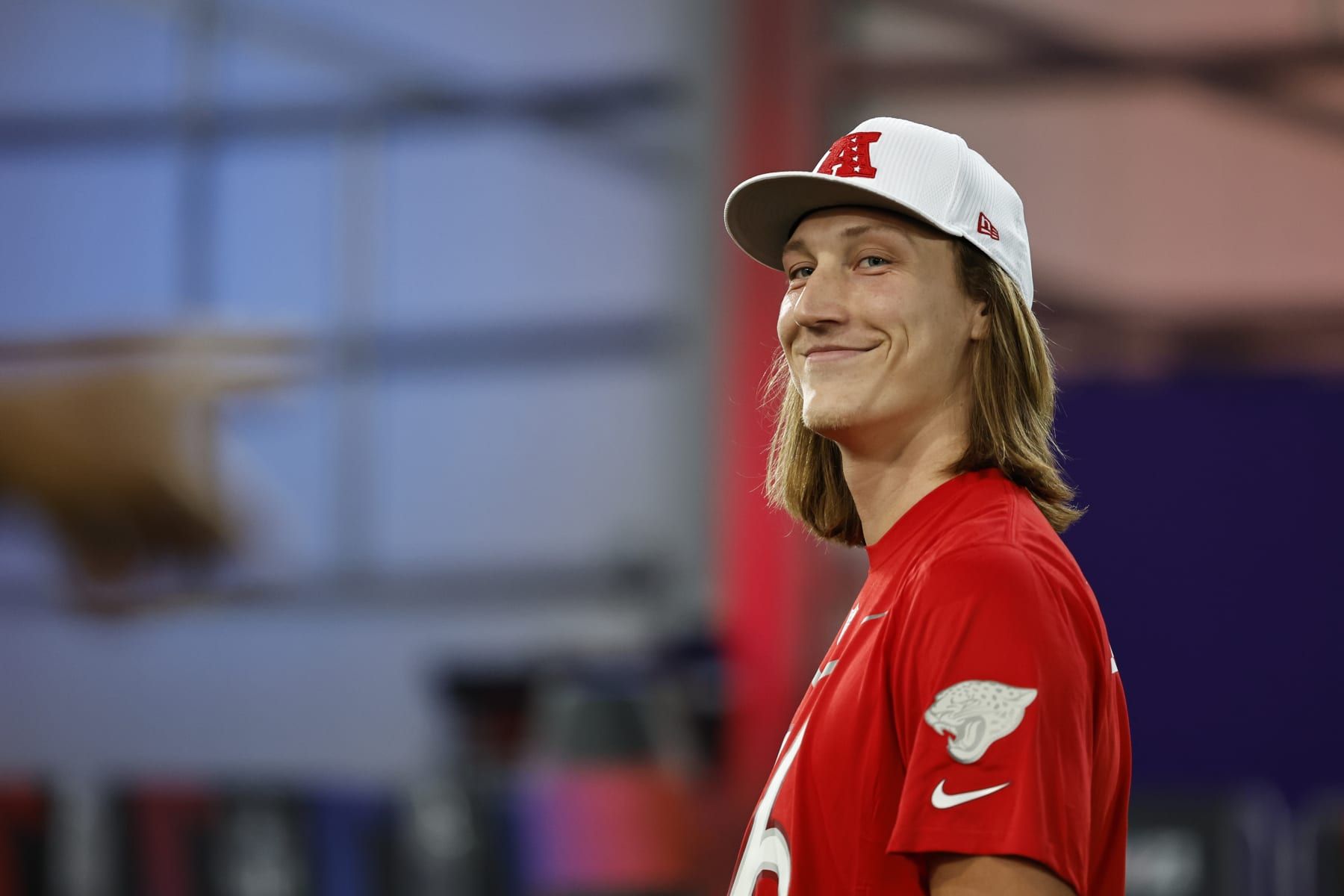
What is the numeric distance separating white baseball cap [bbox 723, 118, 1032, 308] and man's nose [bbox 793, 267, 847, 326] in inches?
2.6

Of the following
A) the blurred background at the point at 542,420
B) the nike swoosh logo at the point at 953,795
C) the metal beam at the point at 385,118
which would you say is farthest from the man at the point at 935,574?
the metal beam at the point at 385,118

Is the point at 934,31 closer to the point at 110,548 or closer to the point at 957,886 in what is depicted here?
the point at 110,548

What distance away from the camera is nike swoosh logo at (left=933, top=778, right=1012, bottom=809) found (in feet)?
3.62

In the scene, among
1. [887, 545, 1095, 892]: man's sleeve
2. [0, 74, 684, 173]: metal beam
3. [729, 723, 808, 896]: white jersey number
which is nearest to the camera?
[887, 545, 1095, 892]: man's sleeve

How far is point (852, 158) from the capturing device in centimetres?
134

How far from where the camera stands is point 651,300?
8234 mm

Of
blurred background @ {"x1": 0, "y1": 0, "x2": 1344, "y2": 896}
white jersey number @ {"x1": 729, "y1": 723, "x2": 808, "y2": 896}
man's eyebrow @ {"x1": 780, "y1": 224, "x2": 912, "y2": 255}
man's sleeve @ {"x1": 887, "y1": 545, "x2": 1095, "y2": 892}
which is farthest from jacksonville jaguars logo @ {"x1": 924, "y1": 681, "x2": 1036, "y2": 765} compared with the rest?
blurred background @ {"x1": 0, "y1": 0, "x2": 1344, "y2": 896}

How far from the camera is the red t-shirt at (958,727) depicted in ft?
3.62

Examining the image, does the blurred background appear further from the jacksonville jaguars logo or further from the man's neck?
the jacksonville jaguars logo

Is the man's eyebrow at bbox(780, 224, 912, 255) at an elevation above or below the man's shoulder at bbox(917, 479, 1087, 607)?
above

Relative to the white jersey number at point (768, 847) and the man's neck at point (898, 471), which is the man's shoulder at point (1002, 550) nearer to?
the man's neck at point (898, 471)

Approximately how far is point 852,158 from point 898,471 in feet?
0.86

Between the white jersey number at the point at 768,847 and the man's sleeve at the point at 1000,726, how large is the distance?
0.14m

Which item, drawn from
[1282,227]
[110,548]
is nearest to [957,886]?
[110,548]
